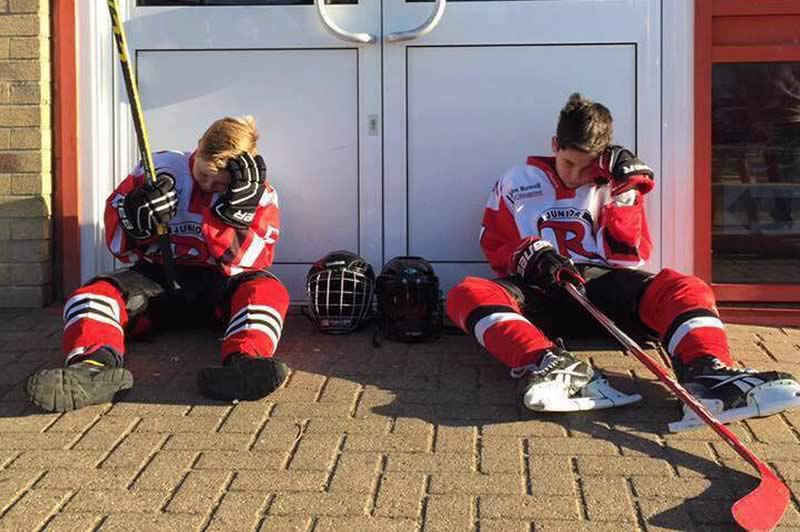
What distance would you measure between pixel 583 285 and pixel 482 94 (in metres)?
1.30

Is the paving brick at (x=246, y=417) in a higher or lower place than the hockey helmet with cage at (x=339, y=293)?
lower

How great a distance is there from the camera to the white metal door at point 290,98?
16.1 feet

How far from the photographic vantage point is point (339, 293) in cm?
443

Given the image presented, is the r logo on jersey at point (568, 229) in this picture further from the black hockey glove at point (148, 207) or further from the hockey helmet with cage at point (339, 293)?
the black hockey glove at point (148, 207)

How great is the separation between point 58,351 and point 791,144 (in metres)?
3.66

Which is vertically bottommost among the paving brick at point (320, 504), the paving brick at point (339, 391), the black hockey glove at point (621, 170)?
the paving brick at point (320, 504)

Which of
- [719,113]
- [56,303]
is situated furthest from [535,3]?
[56,303]

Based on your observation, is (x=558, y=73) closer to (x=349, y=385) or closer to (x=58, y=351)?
(x=349, y=385)

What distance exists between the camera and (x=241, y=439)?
3154mm

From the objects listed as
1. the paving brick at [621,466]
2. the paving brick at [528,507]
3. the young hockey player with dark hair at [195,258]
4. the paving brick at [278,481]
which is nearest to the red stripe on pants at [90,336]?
the young hockey player with dark hair at [195,258]

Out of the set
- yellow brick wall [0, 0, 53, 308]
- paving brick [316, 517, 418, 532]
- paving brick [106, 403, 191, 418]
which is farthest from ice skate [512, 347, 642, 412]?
yellow brick wall [0, 0, 53, 308]

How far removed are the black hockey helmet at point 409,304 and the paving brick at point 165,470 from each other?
A: 1523 mm

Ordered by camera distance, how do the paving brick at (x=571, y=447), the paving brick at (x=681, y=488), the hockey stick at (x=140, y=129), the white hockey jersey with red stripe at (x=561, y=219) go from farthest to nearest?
the white hockey jersey with red stripe at (x=561, y=219)
the hockey stick at (x=140, y=129)
the paving brick at (x=571, y=447)
the paving brick at (x=681, y=488)

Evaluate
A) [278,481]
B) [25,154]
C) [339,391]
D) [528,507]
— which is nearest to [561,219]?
[339,391]
